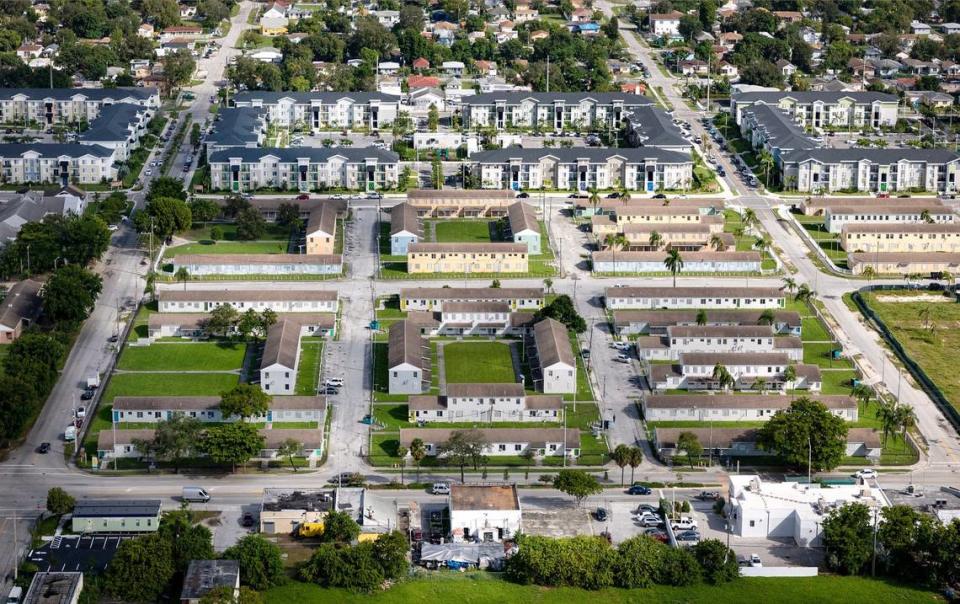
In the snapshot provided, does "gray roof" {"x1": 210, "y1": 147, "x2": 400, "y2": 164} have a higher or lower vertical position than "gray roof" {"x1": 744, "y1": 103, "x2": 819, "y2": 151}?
lower

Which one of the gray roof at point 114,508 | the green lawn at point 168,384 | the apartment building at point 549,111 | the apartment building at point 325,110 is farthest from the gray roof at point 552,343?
the apartment building at point 325,110

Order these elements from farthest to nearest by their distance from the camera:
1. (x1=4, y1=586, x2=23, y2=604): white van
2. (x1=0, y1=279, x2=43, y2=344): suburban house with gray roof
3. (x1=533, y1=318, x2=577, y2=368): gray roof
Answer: (x1=0, y1=279, x2=43, y2=344): suburban house with gray roof < (x1=533, y1=318, x2=577, y2=368): gray roof < (x1=4, y1=586, x2=23, y2=604): white van

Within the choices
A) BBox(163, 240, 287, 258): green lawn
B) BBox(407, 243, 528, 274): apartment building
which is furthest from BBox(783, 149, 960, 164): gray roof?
BBox(163, 240, 287, 258): green lawn

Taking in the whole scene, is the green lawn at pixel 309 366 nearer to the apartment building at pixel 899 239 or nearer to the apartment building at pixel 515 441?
the apartment building at pixel 515 441

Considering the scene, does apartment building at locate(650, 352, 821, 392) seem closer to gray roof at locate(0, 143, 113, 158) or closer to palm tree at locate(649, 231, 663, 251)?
palm tree at locate(649, 231, 663, 251)

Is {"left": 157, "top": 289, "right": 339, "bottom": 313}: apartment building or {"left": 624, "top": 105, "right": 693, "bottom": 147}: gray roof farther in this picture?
{"left": 624, "top": 105, "right": 693, "bottom": 147}: gray roof

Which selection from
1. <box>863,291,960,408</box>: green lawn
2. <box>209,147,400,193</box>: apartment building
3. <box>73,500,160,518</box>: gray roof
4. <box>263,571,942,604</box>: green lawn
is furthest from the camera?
<box>209,147,400,193</box>: apartment building
